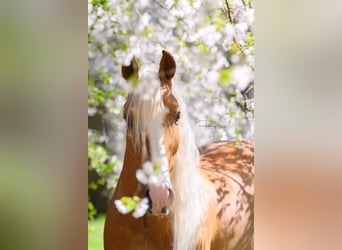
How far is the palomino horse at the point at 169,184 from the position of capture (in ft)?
4.97

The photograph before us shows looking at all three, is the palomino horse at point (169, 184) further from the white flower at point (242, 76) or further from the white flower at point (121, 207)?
the white flower at point (242, 76)

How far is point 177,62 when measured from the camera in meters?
1.54

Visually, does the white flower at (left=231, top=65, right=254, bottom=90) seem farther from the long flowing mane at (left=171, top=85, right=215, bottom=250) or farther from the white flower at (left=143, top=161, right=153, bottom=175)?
the white flower at (left=143, top=161, right=153, bottom=175)

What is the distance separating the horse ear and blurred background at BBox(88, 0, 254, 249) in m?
0.02

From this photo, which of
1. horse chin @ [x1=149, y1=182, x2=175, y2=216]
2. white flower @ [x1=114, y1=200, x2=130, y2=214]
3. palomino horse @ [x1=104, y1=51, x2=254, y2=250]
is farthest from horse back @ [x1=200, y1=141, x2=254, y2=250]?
white flower @ [x1=114, y1=200, x2=130, y2=214]

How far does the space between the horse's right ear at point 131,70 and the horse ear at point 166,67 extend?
3.3 inches

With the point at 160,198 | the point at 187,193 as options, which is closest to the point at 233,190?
the point at 187,193

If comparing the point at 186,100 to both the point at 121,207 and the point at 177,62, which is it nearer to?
the point at 177,62

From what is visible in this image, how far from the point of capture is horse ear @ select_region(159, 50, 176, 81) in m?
1.53

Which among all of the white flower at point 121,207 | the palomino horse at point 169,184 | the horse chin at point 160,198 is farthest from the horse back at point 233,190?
the white flower at point 121,207

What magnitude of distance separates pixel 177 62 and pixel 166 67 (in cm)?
4
